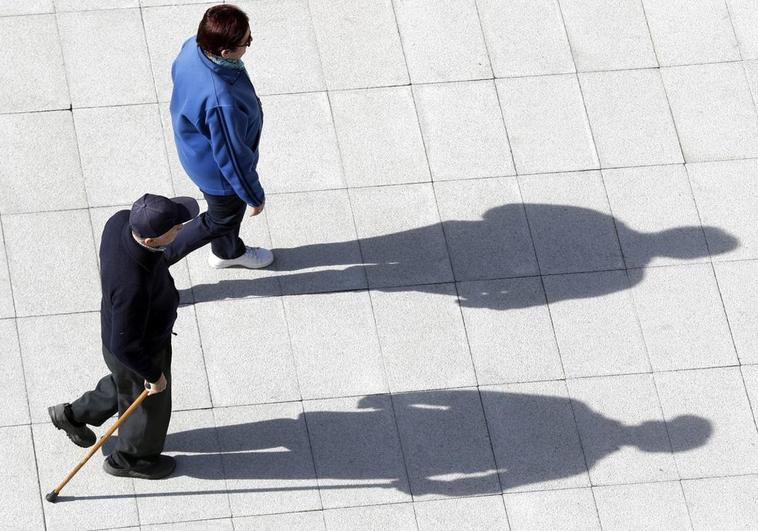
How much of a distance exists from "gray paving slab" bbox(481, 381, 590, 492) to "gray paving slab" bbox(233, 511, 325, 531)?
1.11m

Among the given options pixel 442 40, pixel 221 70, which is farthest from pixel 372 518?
pixel 442 40

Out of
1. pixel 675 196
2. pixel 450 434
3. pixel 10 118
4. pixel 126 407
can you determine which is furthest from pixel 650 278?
pixel 10 118

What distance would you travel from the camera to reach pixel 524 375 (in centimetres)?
658

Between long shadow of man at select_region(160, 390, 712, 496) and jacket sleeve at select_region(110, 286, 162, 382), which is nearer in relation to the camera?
jacket sleeve at select_region(110, 286, 162, 382)

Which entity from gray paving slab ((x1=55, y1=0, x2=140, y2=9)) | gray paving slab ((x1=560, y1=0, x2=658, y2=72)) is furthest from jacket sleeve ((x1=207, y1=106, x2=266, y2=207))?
gray paving slab ((x1=560, y1=0, x2=658, y2=72))

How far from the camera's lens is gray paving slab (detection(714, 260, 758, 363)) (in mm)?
6816

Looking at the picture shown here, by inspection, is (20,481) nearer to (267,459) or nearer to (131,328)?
(267,459)

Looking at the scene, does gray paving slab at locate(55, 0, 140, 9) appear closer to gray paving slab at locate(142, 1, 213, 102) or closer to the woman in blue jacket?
gray paving slab at locate(142, 1, 213, 102)

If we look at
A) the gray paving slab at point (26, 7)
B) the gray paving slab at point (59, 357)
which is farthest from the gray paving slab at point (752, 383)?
the gray paving slab at point (26, 7)

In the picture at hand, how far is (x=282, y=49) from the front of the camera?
7.33 meters

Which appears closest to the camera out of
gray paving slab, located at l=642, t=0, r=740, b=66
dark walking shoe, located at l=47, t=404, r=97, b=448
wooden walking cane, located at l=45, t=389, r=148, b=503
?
wooden walking cane, located at l=45, t=389, r=148, b=503

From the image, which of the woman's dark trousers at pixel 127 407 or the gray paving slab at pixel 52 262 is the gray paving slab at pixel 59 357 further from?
the woman's dark trousers at pixel 127 407

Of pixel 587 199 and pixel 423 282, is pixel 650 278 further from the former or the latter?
pixel 423 282

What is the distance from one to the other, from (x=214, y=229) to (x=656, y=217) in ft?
9.62
